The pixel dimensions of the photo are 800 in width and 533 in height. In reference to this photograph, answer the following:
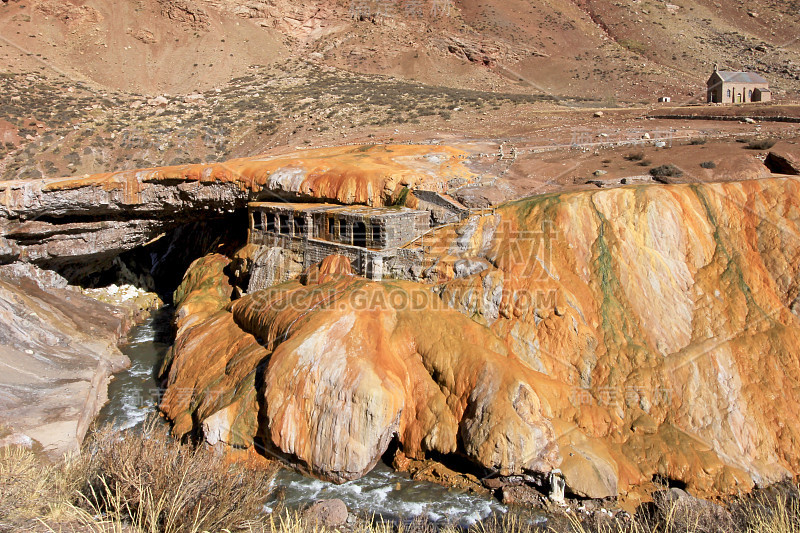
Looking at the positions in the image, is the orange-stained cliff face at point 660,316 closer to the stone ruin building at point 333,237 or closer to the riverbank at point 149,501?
the stone ruin building at point 333,237

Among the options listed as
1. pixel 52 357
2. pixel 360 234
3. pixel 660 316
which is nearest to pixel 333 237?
pixel 360 234

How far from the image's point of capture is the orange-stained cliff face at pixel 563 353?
14297 millimetres

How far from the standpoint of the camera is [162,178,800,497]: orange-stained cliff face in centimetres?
1430

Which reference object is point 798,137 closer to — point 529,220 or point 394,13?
point 529,220

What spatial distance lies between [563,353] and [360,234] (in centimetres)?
806

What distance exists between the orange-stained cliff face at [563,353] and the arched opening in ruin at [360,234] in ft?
5.30

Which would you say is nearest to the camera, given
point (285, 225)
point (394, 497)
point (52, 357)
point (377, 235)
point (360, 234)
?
point (394, 497)

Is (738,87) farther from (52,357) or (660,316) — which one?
(52,357)

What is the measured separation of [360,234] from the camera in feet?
65.7

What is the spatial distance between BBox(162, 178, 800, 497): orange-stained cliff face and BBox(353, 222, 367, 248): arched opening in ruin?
1617 millimetres

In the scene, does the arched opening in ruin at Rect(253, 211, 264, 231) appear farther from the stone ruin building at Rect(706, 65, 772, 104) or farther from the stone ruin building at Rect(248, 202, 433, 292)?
the stone ruin building at Rect(706, 65, 772, 104)

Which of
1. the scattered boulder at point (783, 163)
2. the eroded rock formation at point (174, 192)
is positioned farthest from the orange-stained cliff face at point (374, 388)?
the scattered boulder at point (783, 163)

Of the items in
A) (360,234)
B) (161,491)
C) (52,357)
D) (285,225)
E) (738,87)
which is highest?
(738,87)

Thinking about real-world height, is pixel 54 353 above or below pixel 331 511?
above
